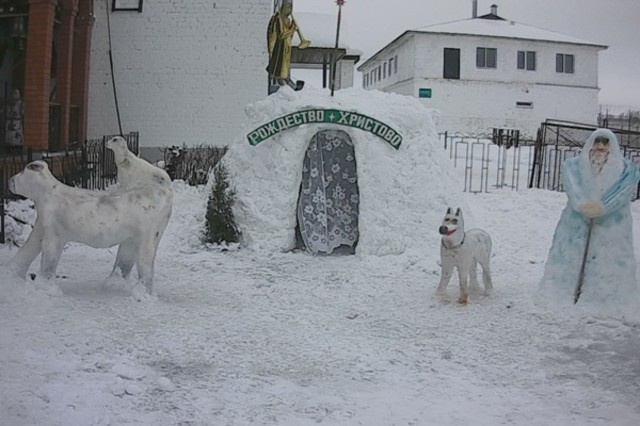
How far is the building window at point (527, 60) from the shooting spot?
121 ft

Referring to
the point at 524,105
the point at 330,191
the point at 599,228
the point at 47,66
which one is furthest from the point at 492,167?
the point at 599,228

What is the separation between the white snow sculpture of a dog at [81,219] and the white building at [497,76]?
1169 inches

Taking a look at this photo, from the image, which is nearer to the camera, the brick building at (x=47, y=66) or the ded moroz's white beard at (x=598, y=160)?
the ded moroz's white beard at (x=598, y=160)

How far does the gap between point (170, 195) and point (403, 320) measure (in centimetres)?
275

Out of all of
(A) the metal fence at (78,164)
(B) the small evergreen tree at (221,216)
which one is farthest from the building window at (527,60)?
(B) the small evergreen tree at (221,216)

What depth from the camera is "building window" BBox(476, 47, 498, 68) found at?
119 feet

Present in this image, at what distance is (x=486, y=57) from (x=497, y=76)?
1154 millimetres

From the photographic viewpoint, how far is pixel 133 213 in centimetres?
718

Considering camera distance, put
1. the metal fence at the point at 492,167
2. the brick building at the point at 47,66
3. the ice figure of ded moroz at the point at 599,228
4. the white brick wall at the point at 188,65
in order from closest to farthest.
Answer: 1. the ice figure of ded moroz at the point at 599,228
2. the brick building at the point at 47,66
3. the metal fence at the point at 492,167
4. the white brick wall at the point at 188,65

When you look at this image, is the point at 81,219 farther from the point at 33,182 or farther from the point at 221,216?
the point at 221,216

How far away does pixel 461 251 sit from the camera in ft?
25.4

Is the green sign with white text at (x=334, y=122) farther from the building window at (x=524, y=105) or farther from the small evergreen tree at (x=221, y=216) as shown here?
the building window at (x=524, y=105)

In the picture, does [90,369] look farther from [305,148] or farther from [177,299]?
[305,148]

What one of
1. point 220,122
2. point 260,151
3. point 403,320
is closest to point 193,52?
point 220,122
